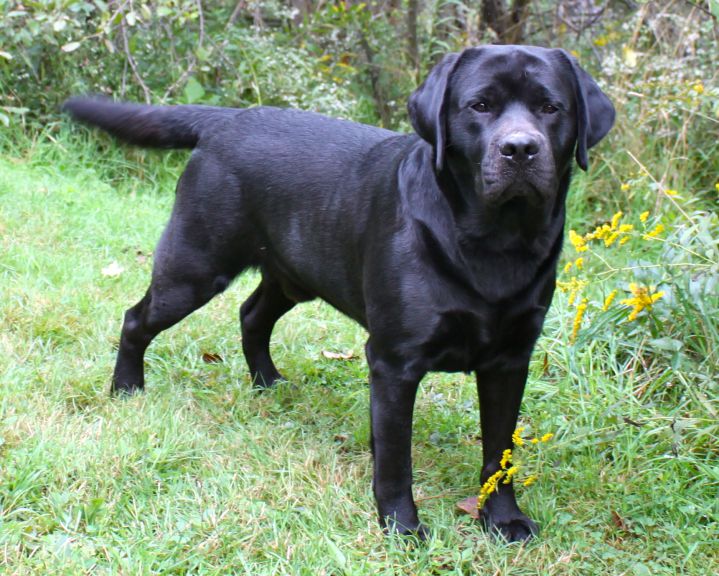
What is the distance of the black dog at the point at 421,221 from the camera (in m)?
2.54

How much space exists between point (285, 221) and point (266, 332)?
722mm

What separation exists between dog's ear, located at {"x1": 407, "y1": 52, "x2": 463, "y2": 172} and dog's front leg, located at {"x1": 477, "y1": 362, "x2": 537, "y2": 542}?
722 mm

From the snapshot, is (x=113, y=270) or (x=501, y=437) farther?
(x=113, y=270)

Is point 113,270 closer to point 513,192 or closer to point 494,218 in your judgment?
point 494,218

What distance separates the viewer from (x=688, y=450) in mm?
3127

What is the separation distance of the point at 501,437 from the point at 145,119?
1.77m

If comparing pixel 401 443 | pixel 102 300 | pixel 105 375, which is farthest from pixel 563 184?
pixel 102 300

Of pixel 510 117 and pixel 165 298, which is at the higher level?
pixel 510 117

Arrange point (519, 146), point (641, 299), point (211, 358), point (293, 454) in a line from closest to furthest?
point (519, 146) → point (293, 454) → point (641, 299) → point (211, 358)

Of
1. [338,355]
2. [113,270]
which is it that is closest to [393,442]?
[338,355]

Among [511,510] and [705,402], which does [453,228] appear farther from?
[705,402]

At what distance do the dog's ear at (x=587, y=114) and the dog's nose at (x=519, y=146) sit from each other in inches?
11.3

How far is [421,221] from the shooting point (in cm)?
266

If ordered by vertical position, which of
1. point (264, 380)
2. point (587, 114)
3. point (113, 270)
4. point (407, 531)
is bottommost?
point (113, 270)
